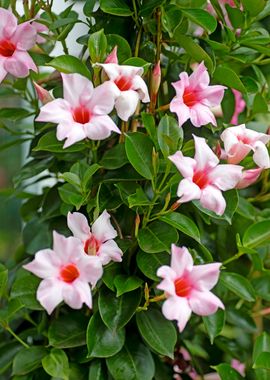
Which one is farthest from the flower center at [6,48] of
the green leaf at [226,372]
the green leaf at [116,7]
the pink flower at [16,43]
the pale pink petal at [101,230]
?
the green leaf at [226,372]

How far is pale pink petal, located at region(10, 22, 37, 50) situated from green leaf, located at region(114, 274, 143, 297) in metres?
0.28

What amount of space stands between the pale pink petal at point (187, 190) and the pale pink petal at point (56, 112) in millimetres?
122

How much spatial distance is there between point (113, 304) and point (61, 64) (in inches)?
10.8

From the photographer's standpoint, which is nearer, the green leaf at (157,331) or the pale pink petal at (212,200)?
the pale pink petal at (212,200)

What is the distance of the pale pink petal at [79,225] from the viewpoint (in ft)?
2.11

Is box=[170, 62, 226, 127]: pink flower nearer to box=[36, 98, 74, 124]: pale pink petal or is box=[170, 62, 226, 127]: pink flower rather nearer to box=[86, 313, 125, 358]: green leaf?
box=[36, 98, 74, 124]: pale pink petal

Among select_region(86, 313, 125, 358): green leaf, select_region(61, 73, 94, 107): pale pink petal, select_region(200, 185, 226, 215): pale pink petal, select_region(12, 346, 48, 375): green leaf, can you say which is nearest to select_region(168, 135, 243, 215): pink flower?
select_region(200, 185, 226, 215): pale pink petal

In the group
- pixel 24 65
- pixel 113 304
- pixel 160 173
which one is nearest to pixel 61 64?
pixel 24 65

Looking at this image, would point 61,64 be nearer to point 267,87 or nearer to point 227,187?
point 227,187

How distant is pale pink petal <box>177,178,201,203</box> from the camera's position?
23.6 inches

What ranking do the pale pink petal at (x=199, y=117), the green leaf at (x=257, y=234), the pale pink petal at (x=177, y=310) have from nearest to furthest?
the pale pink petal at (x=177, y=310) → the pale pink petal at (x=199, y=117) → the green leaf at (x=257, y=234)

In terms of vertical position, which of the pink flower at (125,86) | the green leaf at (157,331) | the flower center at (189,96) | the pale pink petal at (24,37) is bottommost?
the green leaf at (157,331)

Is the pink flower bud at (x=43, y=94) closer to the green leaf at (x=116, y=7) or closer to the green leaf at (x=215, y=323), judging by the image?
the green leaf at (x=116, y=7)

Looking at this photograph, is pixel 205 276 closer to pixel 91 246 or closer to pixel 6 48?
pixel 91 246
